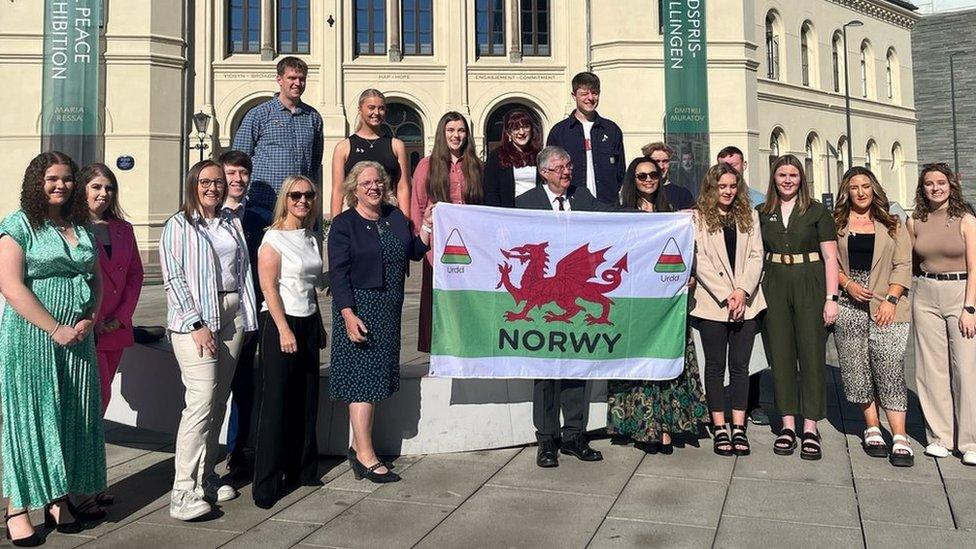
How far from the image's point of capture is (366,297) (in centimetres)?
525

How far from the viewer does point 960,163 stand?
2141 inches

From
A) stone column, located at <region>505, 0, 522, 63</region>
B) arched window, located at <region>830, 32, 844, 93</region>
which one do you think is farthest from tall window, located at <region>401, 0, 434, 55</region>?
arched window, located at <region>830, 32, 844, 93</region>

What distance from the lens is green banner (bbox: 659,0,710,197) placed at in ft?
83.0

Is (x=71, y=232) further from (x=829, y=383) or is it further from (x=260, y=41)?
(x=260, y=41)

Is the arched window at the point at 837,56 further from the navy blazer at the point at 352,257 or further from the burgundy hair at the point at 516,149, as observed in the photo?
the navy blazer at the point at 352,257

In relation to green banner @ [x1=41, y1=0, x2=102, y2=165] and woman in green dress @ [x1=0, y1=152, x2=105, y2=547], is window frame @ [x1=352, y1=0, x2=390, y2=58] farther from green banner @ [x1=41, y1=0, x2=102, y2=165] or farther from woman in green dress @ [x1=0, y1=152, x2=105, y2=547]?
woman in green dress @ [x1=0, y1=152, x2=105, y2=547]

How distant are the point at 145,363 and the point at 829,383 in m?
6.99

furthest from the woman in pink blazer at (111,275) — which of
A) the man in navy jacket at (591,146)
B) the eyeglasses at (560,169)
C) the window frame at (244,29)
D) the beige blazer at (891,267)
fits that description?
the window frame at (244,29)

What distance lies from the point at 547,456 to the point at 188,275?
107 inches

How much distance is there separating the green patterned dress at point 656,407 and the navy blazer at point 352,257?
2.09 meters

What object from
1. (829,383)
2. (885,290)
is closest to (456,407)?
(885,290)

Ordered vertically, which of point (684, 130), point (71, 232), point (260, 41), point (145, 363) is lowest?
point (145, 363)

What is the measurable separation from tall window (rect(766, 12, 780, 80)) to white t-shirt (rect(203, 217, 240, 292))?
36.9 metres

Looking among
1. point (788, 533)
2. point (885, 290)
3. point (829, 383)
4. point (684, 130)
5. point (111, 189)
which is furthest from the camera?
point (684, 130)
